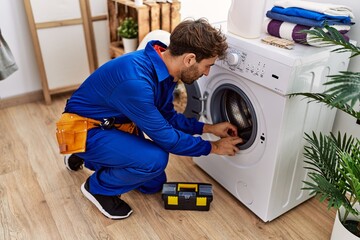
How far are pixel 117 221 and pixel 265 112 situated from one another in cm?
87

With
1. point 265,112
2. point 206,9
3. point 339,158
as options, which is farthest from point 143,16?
point 339,158

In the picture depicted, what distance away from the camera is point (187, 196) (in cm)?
168

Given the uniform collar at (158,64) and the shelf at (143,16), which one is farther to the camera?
the shelf at (143,16)

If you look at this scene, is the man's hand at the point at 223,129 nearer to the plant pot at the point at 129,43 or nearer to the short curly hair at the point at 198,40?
the short curly hair at the point at 198,40

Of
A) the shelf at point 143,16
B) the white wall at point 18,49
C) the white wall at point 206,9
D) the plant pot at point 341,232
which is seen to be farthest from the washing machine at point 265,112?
the white wall at point 18,49

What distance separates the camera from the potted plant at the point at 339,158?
99 centimetres

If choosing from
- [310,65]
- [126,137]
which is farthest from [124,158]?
[310,65]

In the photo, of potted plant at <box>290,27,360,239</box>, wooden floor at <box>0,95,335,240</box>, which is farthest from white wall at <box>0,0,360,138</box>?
potted plant at <box>290,27,360,239</box>

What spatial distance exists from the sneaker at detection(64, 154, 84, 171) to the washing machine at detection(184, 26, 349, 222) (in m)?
0.68

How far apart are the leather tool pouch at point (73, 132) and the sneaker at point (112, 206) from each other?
0.95ft

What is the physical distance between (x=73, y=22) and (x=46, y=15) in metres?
0.19

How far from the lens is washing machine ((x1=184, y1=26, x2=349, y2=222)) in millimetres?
1329

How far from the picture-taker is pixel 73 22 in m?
2.53

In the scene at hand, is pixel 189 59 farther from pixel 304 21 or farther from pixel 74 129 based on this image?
pixel 74 129
